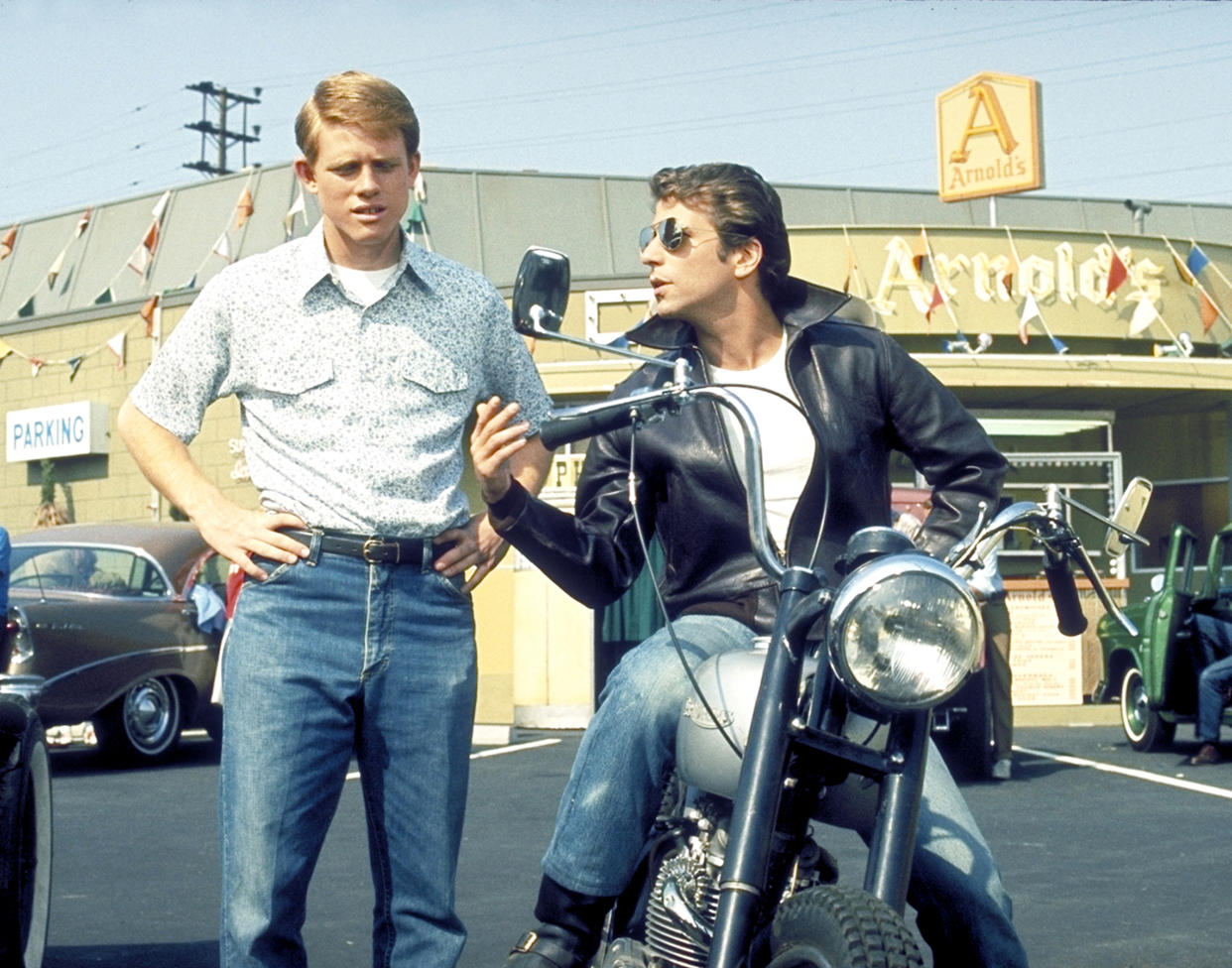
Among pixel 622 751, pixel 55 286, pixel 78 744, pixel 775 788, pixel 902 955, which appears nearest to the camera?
pixel 902 955

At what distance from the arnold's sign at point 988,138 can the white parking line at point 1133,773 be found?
48.9ft

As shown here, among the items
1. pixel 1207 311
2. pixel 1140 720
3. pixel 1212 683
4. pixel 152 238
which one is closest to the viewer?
pixel 1212 683

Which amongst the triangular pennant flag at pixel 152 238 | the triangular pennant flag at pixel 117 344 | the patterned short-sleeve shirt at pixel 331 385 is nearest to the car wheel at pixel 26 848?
the patterned short-sleeve shirt at pixel 331 385

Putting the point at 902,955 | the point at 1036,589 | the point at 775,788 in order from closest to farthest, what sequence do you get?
the point at 902,955, the point at 775,788, the point at 1036,589

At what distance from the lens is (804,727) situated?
3084 mm

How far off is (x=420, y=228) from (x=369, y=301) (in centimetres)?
2626

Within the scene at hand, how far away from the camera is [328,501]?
3.67 m

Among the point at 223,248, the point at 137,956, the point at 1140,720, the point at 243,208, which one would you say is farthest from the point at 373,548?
the point at 223,248

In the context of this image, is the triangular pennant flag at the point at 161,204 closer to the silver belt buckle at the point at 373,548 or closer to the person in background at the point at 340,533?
the person in background at the point at 340,533

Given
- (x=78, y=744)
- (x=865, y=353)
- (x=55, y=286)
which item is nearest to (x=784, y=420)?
(x=865, y=353)

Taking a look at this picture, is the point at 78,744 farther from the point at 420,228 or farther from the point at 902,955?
the point at 420,228

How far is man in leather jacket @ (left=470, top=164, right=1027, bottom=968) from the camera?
352 centimetres

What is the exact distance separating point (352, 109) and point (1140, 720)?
10.8 metres

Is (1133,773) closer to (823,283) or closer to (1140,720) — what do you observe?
(1140,720)
